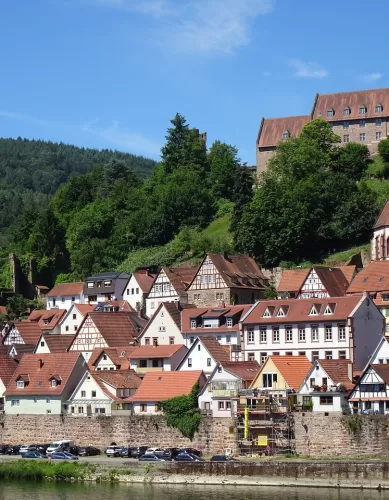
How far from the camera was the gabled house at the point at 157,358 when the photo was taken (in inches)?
3093

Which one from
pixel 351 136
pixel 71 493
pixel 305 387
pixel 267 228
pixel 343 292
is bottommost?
pixel 71 493

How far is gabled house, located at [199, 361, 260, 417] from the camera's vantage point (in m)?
69.3

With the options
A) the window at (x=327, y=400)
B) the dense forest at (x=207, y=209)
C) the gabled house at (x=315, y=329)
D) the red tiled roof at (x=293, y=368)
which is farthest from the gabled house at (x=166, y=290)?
the window at (x=327, y=400)

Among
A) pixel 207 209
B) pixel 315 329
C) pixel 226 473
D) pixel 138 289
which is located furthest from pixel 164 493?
pixel 207 209

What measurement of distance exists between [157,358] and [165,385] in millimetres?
6458

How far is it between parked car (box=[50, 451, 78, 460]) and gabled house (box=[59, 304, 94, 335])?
29.5 metres

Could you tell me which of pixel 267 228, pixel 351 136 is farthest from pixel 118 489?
pixel 351 136

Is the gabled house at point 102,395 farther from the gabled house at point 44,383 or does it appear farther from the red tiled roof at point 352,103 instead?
the red tiled roof at point 352,103

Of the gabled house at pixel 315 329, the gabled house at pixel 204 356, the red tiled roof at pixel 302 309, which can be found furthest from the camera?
the gabled house at pixel 204 356

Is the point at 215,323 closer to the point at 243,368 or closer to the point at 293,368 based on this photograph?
the point at 243,368

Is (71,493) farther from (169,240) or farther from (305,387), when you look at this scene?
(169,240)

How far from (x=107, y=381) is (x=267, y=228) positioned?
3183 centimetres

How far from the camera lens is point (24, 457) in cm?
7006

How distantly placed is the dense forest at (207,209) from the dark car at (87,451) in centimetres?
3476
